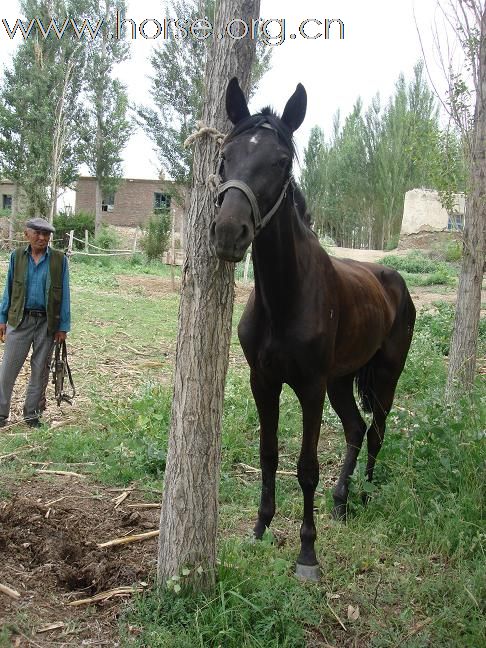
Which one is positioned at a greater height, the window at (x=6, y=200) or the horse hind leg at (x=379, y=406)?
the window at (x=6, y=200)

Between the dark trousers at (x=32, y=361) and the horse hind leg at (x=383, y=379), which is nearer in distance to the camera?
the horse hind leg at (x=383, y=379)

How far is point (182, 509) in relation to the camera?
2.78 metres

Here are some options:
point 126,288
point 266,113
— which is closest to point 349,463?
point 266,113

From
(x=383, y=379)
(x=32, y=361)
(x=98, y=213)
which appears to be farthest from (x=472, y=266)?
(x=98, y=213)

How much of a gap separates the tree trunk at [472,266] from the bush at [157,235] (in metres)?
18.4

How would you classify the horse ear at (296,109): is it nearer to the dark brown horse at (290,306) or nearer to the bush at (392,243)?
the dark brown horse at (290,306)

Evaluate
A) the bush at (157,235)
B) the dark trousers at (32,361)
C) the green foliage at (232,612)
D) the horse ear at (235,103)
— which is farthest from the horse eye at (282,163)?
the bush at (157,235)

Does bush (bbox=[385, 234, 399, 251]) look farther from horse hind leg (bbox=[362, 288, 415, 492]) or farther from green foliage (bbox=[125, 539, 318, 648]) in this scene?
green foliage (bbox=[125, 539, 318, 648])

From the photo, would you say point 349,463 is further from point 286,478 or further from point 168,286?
point 168,286

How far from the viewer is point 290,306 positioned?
3.35 metres

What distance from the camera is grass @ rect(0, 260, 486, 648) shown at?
8.66 feet

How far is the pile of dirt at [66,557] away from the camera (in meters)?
2.61

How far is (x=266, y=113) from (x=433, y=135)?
3.34 m

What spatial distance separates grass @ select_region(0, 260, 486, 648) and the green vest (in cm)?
109
